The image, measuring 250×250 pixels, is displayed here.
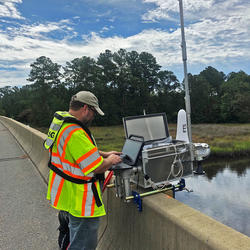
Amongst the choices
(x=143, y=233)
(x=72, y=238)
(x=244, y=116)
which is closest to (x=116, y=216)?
(x=143, y=233)

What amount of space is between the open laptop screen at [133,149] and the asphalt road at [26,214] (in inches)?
74.7

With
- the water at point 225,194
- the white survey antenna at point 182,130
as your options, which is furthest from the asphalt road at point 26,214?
the water at point 225,194

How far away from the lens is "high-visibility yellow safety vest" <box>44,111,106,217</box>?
2312mm

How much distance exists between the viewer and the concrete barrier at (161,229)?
1978 millimetres

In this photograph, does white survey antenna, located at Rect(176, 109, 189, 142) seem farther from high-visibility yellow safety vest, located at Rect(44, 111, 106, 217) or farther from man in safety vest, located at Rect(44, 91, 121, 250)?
high-visibility yellow safety vest, located at Rect(44, 111, 106, 217)

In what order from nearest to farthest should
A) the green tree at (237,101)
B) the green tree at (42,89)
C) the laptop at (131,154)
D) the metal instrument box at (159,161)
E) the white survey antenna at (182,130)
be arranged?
1. the laptop at (131,154)
2. the metal instrument box at (159,161)
3. the white survey antenna at (182,130)
4. the green tree at (42,89)
5. the green tree at (237,101)

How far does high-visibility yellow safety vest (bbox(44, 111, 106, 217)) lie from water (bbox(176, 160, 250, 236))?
18.8 m

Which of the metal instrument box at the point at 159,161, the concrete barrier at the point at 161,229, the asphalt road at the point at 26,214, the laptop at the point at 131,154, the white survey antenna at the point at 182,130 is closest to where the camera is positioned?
the concrete barrier at the point at 161,229

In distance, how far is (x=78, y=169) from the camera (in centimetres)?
241

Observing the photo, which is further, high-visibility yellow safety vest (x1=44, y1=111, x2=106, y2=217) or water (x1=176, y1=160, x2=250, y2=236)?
water (x1=176, y1=160, x2=250, y2=236)

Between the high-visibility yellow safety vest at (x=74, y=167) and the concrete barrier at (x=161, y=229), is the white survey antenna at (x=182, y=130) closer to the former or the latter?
the concrete barrier at (x=161, y=229)

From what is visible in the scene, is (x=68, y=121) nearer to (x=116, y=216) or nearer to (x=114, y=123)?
(x=116, y=216)

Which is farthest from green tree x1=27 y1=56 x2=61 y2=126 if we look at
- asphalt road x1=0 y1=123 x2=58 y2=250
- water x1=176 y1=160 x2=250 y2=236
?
asphalt road x1=0 y1=123 x2=58 y2=250

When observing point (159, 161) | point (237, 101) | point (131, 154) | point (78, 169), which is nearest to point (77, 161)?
point (78, 169)
